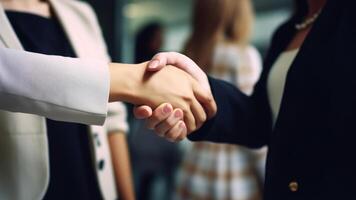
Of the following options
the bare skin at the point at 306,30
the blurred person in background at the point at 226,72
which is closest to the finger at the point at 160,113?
the bare skin at the point at 306,30

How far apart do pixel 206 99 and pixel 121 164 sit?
10.4 inches

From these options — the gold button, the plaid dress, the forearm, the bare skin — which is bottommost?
the plaid dress

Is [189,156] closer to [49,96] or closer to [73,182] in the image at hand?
[73,182]

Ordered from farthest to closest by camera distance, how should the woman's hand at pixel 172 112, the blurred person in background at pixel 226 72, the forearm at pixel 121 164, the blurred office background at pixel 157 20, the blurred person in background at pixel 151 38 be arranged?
the blurred person in background at pixel 151 38
the blurred office background at pixel 157 20
the blurred person in background at pixel 226 72
the forearm at pixel 121 164
the woman's hand at pixel 172 112

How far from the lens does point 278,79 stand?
68 cm

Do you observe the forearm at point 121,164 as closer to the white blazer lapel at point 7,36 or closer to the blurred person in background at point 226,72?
the white blazer lapel at point 7,36

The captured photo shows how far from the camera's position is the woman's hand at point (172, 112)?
21.5 inches

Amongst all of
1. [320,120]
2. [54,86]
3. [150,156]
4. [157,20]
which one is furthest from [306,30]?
[157,20]

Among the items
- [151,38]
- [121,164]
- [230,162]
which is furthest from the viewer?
[151,38]

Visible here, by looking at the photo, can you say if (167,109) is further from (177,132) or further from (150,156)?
(150,156)

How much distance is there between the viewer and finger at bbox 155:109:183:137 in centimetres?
57

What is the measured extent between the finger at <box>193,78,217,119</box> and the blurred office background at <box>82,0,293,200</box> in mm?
767

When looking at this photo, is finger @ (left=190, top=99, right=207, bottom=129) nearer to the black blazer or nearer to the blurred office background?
the black blazer

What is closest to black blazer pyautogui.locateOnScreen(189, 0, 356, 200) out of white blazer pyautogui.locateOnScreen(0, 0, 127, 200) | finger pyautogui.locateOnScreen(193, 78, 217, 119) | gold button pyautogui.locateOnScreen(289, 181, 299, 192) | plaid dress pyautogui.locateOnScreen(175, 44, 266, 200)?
gold button pyautogui.locateOnScreen(289, 181, 299, 192)
